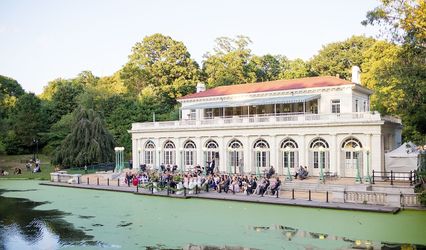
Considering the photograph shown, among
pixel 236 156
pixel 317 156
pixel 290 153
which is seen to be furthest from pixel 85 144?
pixel 317 156

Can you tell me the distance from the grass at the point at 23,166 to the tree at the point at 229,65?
25720mm

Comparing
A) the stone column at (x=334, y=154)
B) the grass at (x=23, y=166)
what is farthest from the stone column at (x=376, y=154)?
the grass at (x=23, y=166)

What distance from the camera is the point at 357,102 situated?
36.9 m

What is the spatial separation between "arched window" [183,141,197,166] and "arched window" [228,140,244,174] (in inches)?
153

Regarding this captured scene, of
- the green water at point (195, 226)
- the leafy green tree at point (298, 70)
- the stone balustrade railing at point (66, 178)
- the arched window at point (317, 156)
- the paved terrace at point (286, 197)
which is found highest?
the leafy green tree at point (298, 70)

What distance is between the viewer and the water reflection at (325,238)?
1457 cm

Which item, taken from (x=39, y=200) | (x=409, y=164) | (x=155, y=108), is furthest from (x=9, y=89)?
(x=409, y=164)

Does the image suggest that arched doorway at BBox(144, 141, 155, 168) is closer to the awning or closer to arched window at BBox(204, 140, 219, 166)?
the awning

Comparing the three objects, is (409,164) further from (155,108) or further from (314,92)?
(155,108)

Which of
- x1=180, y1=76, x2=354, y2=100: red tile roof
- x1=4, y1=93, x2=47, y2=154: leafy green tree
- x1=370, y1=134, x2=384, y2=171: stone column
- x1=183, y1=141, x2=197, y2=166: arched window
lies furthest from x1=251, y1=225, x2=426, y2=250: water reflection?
x1=4, y1=93, x2=47, y2=154: leafy green tree

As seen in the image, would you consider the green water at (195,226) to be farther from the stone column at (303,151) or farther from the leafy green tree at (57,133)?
the leafy green tree at (57,133)

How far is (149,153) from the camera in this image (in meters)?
43.8

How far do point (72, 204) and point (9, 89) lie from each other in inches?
2830

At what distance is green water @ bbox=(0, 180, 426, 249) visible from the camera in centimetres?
1571
